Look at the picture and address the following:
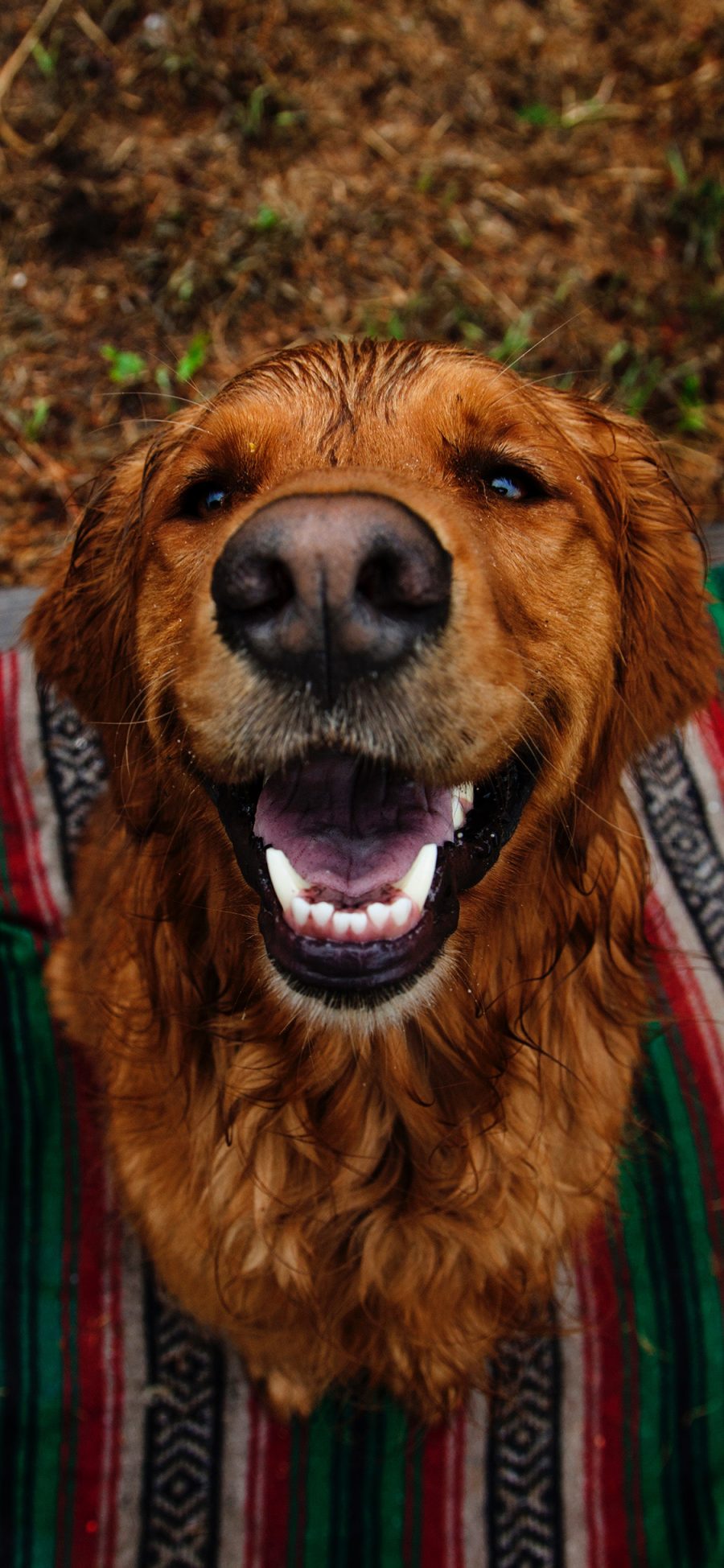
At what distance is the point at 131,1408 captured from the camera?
3.20m

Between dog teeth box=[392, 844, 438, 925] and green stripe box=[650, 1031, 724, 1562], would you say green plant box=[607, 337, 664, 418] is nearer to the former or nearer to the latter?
green stripe box=[650, 1031, 724, 1562]

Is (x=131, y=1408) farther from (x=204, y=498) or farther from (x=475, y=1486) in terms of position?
(x=204, y=498)

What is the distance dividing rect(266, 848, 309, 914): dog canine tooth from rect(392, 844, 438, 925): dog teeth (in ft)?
0.57

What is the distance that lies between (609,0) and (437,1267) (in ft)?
15.7

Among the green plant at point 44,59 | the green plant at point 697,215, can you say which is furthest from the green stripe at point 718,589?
the green plant at point 44,59

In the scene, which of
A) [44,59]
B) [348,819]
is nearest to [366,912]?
[348,819]

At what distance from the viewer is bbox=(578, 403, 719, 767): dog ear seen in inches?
92.2

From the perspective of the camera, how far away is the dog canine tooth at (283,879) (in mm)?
1919

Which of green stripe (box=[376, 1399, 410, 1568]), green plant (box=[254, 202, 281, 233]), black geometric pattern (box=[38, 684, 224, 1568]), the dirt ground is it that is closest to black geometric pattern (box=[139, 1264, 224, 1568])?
black geometric pattern (box=[38, 684, 224, 1568])

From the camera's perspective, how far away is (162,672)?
2.11 m

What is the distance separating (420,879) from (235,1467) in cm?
216

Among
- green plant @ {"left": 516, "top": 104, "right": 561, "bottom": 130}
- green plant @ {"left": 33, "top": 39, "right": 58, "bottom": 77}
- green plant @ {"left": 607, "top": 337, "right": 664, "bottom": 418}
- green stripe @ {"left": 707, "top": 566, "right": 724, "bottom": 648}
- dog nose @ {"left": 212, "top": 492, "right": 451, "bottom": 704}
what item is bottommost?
dog nose @ {"left": 212, "top": 492, "right": 451, "bottom": 704}

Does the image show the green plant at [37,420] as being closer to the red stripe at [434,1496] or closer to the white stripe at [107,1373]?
the white stripe at [107,1373]

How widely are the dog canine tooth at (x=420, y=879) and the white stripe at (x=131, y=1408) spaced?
1.97m
